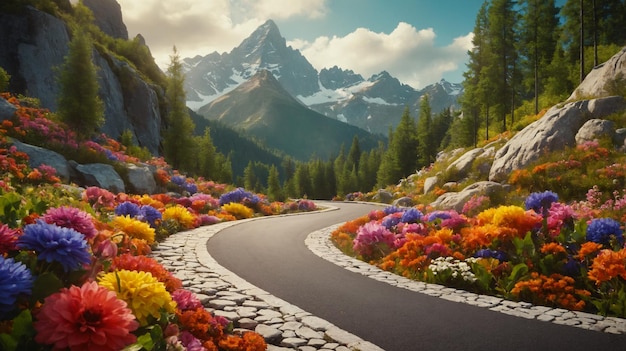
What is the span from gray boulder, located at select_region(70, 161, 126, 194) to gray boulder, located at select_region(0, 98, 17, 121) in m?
3.97

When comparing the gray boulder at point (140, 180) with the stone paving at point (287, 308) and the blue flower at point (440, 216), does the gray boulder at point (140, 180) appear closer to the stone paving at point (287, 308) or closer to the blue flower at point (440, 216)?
the stone paving at point (287, 308)

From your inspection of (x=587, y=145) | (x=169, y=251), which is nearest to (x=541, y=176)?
(x=587, y=145)

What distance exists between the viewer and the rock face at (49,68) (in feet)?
87.7

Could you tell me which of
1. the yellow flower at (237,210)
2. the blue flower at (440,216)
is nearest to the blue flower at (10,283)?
the blue flower at (440,216)

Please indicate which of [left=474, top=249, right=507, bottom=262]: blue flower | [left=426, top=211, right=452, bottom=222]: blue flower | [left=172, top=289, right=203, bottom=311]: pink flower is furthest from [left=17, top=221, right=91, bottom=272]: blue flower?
[left=426, top=211, right=452, bottom=222]: blue flower

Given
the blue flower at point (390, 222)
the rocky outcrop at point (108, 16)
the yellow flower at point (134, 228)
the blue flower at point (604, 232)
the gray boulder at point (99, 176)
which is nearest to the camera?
the blue flower at point (604, 232)

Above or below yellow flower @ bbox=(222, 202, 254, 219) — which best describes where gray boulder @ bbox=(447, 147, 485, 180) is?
above

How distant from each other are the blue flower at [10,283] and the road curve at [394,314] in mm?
3850

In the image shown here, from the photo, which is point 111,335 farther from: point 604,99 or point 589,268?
point 604,99

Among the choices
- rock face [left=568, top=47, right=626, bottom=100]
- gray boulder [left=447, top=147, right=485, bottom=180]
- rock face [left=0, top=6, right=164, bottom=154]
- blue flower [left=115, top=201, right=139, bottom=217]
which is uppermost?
rock face [left=0, top=6, right=164, bottom=154]

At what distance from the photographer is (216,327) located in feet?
13.8

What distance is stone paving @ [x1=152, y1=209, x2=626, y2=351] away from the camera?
A: 4.79 m

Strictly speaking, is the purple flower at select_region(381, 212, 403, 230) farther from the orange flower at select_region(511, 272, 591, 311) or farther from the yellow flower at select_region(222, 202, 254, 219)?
the yellow flower at select_region(222, 202, 254, 219)

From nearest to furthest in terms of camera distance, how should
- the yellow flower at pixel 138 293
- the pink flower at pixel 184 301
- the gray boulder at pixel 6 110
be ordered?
the yellow flower at pixel 138 293 < the pink flower at pixel 184 301 < the gray boulder at pixel 6 110
